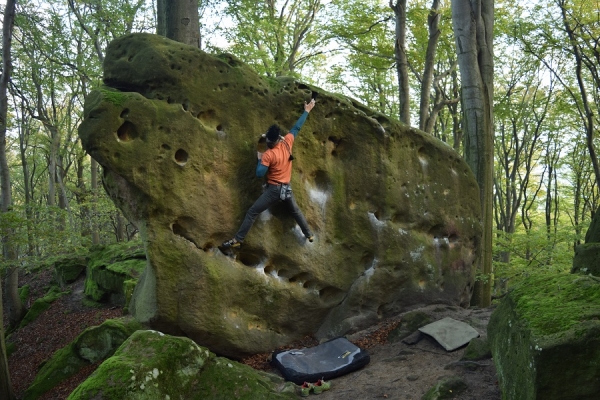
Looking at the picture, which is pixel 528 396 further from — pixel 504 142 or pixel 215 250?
pixel 504 142

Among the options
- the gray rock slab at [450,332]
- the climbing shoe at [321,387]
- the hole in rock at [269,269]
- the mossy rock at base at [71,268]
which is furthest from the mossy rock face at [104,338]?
the mossy rock at base at [71,268]

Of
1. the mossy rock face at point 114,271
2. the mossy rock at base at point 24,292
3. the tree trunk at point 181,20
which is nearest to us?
the tree trunk at point 181,20

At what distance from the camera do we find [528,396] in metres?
3.68

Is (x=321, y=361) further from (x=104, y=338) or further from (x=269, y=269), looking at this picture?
(x=104, y=338)

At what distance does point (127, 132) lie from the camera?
651 cm

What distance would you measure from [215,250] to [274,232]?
988mm

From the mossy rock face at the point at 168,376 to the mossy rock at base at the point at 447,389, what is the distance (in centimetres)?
169

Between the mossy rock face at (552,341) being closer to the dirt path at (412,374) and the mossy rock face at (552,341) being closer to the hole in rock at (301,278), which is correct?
the dirt path at (412,374)

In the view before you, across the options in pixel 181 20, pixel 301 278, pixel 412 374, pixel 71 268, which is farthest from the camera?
pixel 71 268

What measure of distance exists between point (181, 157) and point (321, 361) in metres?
3.60

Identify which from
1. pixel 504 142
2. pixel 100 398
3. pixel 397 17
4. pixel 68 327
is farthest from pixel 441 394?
pixel 504 142

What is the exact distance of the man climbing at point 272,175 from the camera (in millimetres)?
6977

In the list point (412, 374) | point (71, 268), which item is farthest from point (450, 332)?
point (71, 268)

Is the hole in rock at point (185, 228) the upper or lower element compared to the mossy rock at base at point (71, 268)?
upper
